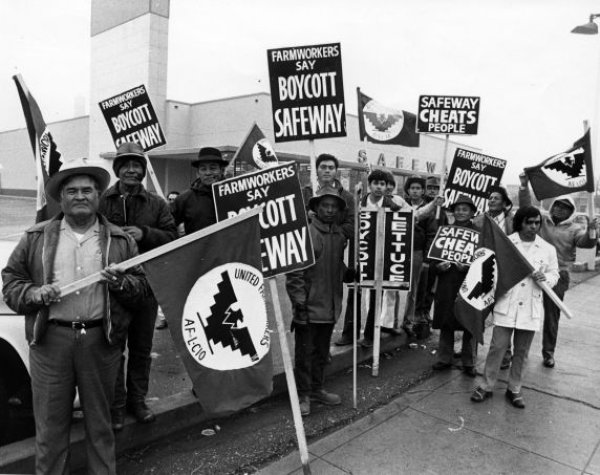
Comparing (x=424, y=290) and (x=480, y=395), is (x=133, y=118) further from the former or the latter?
(x=480, y=395)

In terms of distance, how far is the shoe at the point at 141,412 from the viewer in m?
3.44

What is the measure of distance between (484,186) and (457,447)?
→ 320 centimetres

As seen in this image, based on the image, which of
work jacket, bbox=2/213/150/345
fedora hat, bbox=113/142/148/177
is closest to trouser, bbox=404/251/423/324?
fedora hat, bbox=113/142/148/177

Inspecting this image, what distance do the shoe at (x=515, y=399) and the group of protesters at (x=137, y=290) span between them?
0.02 m

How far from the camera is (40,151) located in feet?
10.6

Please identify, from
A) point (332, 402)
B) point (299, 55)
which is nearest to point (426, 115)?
Answer: point (299, 55)

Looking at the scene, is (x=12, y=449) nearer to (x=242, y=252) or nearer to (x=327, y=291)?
(x=242, y=252)

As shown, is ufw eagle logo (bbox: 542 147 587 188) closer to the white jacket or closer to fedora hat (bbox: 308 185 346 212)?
the white jacket

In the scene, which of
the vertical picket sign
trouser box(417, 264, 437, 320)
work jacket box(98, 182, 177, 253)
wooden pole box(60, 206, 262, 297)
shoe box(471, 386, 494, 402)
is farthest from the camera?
trouser box(417, 264, 437, 320)

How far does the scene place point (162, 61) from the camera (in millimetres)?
19359

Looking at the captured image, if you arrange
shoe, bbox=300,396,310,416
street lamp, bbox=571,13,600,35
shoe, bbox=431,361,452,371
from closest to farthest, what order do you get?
shoe, bbox=300,396,310,416 → shoe, bbox=431,361,452,371 → street lamp, bbox=571,13,600,35

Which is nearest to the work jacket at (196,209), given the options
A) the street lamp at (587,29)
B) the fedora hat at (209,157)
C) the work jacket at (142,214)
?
the fedora hat at (209,157)

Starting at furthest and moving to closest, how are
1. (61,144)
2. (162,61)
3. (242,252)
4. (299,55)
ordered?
1. (61,144)
2. (162,61)
3. (299,55)
4. (242,252)

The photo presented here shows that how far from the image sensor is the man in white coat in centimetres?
429
